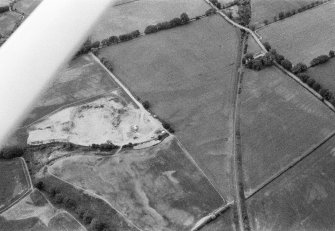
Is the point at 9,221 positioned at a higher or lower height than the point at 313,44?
lower

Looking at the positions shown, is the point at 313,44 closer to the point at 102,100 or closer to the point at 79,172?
the point at 102,100

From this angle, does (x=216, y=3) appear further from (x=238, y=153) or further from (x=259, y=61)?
(x=238, y=153)

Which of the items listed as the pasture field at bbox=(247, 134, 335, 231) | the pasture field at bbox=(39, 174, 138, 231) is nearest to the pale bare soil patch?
the pasture field at bbox=(39, 174, 138, 231)

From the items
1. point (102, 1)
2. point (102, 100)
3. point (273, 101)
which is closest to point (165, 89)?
point (102, 100)

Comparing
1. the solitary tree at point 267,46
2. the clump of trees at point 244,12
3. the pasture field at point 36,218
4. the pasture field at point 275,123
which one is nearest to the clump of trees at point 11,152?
the pasture field at point 36,218

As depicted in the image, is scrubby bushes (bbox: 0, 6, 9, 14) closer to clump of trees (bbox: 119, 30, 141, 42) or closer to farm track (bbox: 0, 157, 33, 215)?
clump of trees (bbox: 119, 30, 141, 42)

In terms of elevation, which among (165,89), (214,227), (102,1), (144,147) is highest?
(102,1)

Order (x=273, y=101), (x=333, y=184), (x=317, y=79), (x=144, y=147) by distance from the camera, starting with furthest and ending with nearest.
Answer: (x=317, y=79) → (x=273, y=101) → (x=144, y=147) → (x=333, y=184)

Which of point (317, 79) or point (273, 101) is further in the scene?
point (317, 79)
